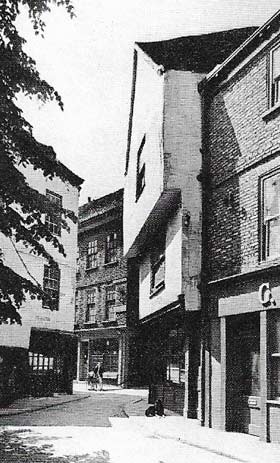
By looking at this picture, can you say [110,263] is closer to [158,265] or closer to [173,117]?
[158,265]

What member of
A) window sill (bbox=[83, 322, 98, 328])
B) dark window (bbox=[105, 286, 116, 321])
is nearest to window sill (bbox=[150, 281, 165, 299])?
dark window (bbox=[105, 286, 116, 321])

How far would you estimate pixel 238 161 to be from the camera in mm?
14078

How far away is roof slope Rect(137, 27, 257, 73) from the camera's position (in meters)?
16.5

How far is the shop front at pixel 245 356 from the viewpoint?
1212 cm

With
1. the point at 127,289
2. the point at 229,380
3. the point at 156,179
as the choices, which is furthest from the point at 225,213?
the point at 127,289

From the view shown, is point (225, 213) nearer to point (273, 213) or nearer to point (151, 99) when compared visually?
point (273, 213)

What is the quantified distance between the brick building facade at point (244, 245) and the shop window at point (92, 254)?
2255 centimetres

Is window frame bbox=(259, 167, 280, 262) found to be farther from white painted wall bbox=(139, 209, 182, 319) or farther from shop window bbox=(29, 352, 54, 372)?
shop window bbox=(29, 352, 54, 372)

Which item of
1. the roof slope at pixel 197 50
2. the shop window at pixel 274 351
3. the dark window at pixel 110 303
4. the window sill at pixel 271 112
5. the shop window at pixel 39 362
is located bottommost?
the shop window at pixel 39 362

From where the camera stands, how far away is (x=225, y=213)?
14531 mm

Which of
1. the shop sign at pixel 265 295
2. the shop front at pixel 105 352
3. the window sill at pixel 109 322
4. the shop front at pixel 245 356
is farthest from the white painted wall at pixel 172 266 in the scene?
the window sill at pixel 109 322

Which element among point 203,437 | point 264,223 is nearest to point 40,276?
point 264,223

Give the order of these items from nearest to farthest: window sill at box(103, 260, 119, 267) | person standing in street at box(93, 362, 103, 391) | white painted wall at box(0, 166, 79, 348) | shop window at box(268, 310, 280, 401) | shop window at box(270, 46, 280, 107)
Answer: shop window at box(268, 310, 280, 401), shop window at box(270, 46, 280, 107), white painted wall at box(0, 166, 79, 348), person standing in street at box(93, 362, 103, 391), window sill at box(103, 260, 119, 267)

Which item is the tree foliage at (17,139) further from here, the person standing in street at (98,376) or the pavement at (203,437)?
the person standing in street at (98,376)
